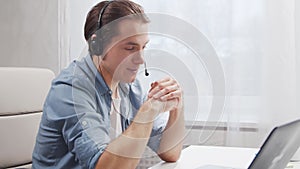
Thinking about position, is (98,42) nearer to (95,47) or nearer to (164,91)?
(95,47)

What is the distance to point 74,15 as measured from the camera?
7.20ft

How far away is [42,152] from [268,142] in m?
0.69

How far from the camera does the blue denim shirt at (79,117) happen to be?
3.52ft

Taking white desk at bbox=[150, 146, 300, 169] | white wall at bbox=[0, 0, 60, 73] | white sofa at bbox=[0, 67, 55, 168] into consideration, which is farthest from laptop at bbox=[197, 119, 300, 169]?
white wall at bbox=[0, 0, 60, 73]

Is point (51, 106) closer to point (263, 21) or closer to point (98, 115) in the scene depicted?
point (98, 115)

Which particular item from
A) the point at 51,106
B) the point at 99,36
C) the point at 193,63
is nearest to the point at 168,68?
the point at 193,63

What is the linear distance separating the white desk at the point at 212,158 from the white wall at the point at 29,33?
1.03m

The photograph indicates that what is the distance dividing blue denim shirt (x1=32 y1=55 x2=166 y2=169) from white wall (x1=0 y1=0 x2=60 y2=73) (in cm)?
110

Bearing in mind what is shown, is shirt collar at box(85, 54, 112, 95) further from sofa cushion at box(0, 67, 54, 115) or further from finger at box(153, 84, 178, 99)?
sofa cushion at box(0, 67, 54, 115)

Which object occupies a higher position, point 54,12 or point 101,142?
point 54,12

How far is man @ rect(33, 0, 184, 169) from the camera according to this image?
1.01 metres

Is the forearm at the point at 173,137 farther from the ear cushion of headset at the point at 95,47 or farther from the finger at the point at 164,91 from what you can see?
the ear cushion of headset at the point at 95,47

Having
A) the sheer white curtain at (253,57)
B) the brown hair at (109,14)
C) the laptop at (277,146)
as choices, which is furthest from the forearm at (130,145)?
the sheer white curtain at (253,57)

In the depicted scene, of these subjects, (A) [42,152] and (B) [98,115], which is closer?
(B) [98,115]
